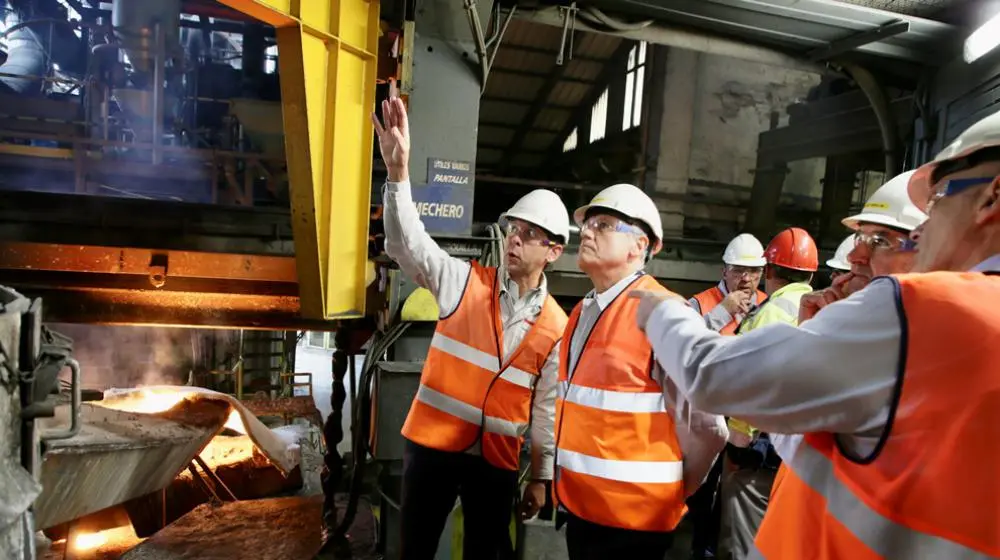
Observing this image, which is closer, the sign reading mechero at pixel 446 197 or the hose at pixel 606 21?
the sign reading mechero at pixel 446 197

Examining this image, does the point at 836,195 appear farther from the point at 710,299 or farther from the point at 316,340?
the point at 316,340

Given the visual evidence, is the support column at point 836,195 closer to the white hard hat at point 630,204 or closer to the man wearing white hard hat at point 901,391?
the white hard hat at point 630,204

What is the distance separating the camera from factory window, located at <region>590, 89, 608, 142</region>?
1157cm

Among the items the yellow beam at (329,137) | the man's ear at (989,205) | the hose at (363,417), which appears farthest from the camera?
the hose at (363,417)

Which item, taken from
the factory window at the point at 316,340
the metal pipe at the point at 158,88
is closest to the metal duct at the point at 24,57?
the metal pipe at the point at 158,88

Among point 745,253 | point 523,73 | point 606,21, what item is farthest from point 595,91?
point 745,253

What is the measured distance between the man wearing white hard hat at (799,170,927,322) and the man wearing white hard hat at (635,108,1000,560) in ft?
2.06

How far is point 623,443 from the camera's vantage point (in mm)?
1996

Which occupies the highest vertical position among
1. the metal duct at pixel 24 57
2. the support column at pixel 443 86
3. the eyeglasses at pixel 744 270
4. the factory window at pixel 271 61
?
the factory window at pixel 271 61

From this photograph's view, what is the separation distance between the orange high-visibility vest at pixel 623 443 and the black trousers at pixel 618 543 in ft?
0.12

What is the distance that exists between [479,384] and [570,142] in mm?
10932

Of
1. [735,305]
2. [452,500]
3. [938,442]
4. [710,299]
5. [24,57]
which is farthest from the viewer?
[24,57]

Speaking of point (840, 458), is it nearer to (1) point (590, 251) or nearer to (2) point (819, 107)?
(1) point (590, 251)

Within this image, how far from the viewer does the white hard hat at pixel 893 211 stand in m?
2.26
